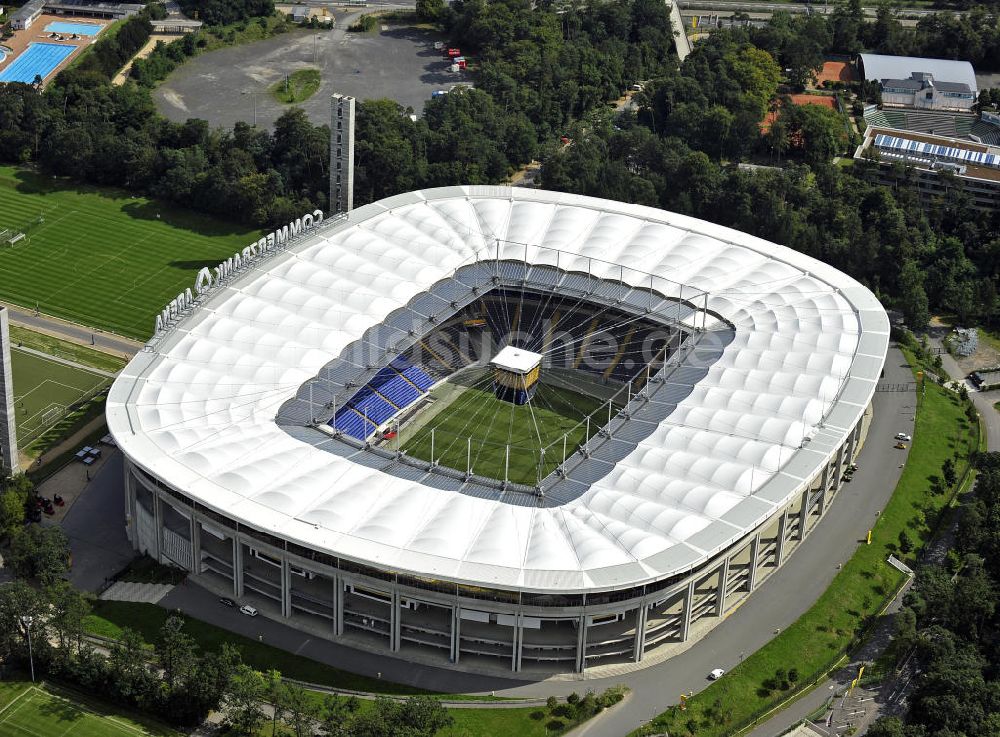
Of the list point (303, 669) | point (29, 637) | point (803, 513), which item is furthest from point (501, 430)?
point (29, 637)

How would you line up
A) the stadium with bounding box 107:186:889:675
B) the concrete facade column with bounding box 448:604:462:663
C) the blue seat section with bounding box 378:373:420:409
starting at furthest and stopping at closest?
the blue seat section with bounding box 378:373:420:409 → the stadium with bounding box 107:186:889:675 → the concrete facade column with bounding box 448:604:462:663

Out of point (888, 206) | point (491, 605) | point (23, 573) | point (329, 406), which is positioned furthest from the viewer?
point (888, 206)

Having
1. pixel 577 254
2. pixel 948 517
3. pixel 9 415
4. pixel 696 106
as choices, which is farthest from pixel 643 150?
pixel 9 415

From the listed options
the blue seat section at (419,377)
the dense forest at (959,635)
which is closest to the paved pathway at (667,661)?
the dense forest at (959,635)

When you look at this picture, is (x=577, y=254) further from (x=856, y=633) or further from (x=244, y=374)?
(x=856, y=633)

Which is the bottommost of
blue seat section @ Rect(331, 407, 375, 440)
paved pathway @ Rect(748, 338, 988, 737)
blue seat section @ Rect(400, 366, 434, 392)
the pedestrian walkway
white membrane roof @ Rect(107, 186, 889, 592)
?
paved pathway @ Rect(748, 338, 988, 737)

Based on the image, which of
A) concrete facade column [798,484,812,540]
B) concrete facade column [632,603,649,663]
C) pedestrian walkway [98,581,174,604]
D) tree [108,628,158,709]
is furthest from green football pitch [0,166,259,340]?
concrete facade column [798,484,812,540]

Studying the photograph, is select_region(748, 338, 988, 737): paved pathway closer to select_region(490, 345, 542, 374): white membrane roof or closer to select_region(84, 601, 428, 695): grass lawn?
select_region(84, 601, 428, 695): grass lawn

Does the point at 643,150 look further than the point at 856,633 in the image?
Yes
